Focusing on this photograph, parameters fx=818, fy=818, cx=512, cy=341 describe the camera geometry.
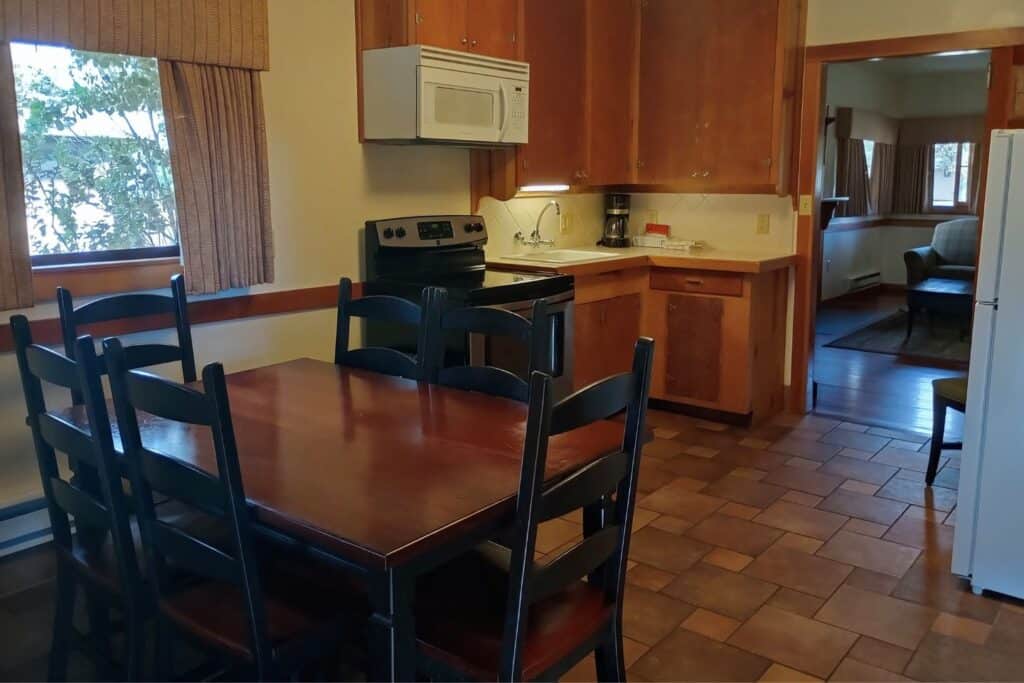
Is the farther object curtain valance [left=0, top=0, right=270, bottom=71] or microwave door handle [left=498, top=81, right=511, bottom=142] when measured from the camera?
microwave door handle [left=498, top=81, right=511, bottom=142]

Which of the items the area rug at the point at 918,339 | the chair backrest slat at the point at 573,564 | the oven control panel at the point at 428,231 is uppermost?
the oven control panel at the point at 428,231

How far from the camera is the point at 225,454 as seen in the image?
59.4 inches

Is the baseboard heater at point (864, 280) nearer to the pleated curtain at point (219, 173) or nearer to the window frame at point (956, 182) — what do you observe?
the window frame at point (956, 182)

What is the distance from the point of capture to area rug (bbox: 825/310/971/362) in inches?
250

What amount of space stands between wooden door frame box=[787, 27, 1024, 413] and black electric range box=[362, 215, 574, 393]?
1.57 meters

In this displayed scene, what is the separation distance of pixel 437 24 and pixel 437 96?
1.22 feet

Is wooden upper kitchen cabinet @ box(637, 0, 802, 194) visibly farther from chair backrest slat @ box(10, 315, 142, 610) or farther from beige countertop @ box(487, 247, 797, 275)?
chair backrest slat @ box(10, 315, 142, 610)

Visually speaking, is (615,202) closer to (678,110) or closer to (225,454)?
(678,110)

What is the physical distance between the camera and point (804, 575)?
9.34ft

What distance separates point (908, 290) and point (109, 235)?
20.6ft

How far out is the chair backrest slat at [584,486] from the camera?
1529mm

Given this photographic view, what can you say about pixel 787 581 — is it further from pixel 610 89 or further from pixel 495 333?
pixel 610 89

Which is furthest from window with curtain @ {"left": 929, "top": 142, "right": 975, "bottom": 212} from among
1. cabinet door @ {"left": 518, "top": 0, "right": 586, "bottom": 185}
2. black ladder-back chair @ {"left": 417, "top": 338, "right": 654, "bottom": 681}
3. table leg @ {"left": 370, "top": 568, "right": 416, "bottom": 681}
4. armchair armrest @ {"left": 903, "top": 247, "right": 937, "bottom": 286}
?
table leg @ {"left": 370, "top": 568, "right": 416, "bottom": 681}

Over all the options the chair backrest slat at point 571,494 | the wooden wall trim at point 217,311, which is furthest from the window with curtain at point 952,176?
the chair backrest slat at point 571,494
